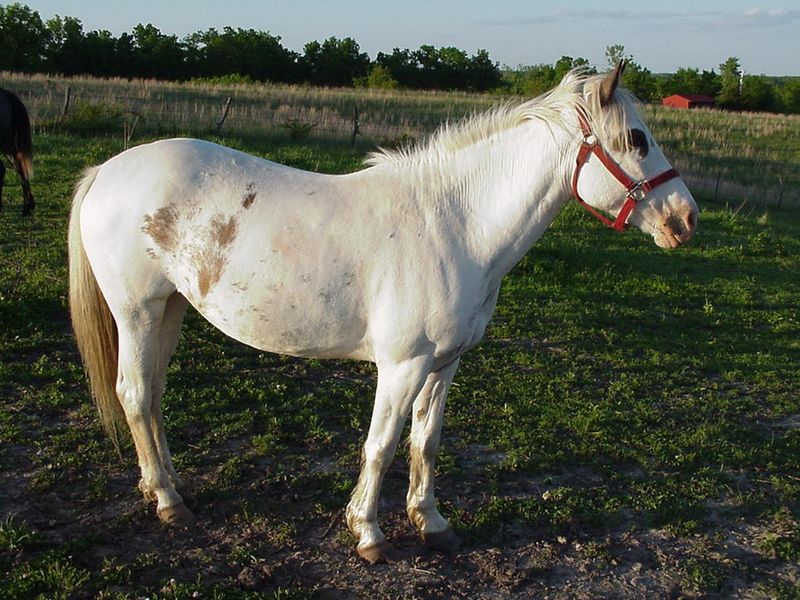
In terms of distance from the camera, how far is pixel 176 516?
3463 millimetres

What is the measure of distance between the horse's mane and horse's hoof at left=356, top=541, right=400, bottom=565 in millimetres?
1867

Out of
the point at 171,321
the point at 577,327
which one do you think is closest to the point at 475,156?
the point at 171,321

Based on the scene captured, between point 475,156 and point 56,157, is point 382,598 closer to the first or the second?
point 475,156

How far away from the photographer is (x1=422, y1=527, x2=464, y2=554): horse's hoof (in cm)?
345

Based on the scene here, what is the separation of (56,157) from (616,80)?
11.0 meters

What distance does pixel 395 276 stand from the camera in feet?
9.88

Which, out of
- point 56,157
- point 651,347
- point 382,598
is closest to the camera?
point 382,598

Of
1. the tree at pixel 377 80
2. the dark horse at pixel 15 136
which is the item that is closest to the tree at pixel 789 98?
the tree at pixel 377 80

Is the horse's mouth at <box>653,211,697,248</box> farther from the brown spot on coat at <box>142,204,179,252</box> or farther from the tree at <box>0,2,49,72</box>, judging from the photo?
the tree at <box>0,2,49,72</box>

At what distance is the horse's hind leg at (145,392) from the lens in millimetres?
3400

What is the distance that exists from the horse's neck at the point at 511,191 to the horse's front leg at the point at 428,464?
682mm

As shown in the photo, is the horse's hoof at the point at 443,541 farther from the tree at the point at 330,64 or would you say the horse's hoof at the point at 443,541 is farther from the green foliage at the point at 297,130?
the tree at the point at 330,64

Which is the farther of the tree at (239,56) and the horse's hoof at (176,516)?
the tree at (239,56)

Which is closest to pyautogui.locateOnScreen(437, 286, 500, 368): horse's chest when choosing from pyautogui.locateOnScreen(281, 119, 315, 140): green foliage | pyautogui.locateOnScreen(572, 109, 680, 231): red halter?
pyautogui.locateOnScreen(572, 109, 680, 231): red halter
